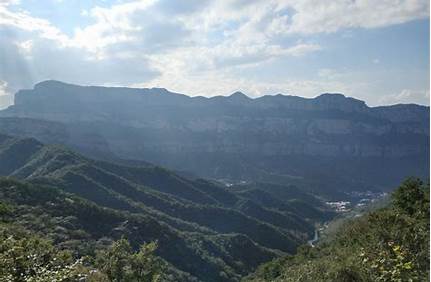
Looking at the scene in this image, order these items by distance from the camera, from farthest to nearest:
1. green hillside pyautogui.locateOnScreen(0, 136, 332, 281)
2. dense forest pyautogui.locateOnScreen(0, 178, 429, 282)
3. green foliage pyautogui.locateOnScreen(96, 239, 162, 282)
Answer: green hillside pyautogui.locateOnScreen(0, 136, 332, 281), green foliage pyautogui.locateOnScreen(96, 239, 162, 282), dense forest pyautogui.locateOnScreen(0, 178, 429, 282)

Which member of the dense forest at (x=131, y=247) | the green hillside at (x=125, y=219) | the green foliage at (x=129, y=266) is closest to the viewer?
the dense forest at (x=131, y=247)

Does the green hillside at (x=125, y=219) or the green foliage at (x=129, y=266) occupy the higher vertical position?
the green foliage at (x=129, y=266)

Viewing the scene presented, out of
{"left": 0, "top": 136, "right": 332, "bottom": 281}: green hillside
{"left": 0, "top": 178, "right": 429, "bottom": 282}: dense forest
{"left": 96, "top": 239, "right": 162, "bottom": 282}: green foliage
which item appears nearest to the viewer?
{"left": 0, "top": 178, "right": 429, "bottom": 282}: dense forest

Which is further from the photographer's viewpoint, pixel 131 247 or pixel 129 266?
pixel 131 247

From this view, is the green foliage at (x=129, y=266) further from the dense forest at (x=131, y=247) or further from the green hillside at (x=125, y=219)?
the green hillside at (x=125, y=219)

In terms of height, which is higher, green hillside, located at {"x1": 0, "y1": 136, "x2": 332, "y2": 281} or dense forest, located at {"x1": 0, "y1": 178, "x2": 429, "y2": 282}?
dense forest, located at {"x1": 0, "y1": 178, "x2": 429, "y2": 282}

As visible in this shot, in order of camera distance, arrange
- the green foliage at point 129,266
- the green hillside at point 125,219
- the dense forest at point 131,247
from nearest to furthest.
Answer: the dense forest at point 131,247 < the green foliage at point 129,266 < the green hillside at point 125,219

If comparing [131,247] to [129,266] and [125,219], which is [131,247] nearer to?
[129,266]

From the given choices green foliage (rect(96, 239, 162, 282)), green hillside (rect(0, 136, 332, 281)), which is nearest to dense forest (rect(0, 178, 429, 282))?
green foliage (rect(96, 239, 162, 282))

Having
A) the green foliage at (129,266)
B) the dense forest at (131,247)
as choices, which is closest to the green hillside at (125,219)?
the dense forest at (131,247)

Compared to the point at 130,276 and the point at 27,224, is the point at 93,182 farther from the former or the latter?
the point at 130,276

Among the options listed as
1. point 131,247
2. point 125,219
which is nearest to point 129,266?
point 131,247

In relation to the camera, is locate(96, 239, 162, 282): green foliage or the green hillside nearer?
locate(96, 239, 162, 282): green foliage

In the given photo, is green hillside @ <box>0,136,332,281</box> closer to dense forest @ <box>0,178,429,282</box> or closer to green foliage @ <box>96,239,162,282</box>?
dense forest @ <box>0,178,429,282</box>
